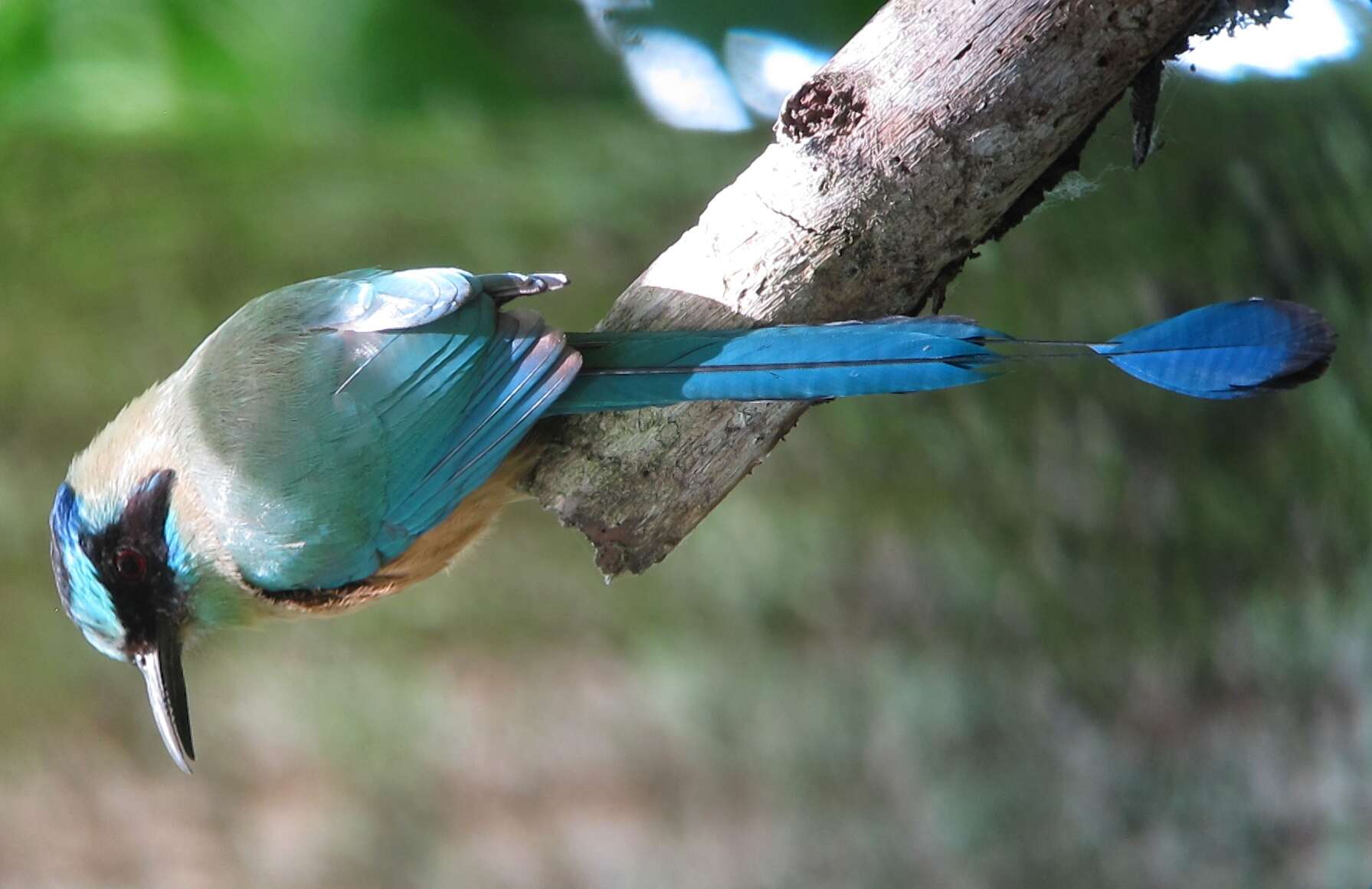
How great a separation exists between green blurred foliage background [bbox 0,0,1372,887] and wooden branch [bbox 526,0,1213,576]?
1.25 metres

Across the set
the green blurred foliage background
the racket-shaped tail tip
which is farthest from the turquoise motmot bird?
the green blurred foliage background

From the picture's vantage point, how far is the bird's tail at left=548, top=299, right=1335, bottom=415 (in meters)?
1.04

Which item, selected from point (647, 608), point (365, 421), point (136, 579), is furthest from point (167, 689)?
point (647, 608)

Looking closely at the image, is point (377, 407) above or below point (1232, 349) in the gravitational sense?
below

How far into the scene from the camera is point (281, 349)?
4.73 ft

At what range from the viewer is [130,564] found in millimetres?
1510

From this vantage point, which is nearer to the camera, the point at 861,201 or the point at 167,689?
the point at 861,201

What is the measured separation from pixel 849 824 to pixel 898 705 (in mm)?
323

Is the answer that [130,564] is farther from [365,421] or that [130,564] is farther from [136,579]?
[365,421]

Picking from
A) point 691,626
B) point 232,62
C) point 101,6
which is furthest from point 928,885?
point 101,6

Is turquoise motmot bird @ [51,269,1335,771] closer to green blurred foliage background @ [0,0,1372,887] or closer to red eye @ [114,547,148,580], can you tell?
red eye @ [114,547,148,580]

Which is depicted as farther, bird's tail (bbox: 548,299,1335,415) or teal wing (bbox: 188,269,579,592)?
teal wing (bbox: 188,269,579,592)

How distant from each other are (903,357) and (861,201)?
0.20 meters

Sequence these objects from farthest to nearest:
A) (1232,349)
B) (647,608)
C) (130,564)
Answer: (647,608) → (130,564) → (1232,349)
